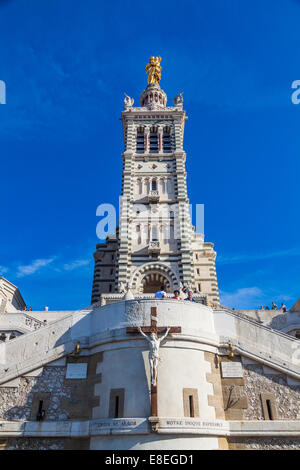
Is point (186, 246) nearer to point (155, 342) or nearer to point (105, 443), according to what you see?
point (155, 342)

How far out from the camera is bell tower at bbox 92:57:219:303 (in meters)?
30.2

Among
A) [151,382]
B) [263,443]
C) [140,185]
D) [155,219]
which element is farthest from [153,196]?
[263,443]

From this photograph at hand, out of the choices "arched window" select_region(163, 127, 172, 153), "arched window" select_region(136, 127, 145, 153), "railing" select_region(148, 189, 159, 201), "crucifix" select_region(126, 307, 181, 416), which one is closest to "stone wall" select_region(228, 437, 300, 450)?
"crucifix" select_region(126, 307, 181, 416)

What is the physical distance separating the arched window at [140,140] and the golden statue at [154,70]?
13.1 metres

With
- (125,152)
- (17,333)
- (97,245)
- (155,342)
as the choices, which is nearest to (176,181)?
(125,152)

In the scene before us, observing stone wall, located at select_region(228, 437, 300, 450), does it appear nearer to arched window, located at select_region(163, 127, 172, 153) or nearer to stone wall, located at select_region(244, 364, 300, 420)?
stone wall, located at select_region(244, 364, 300, 420)

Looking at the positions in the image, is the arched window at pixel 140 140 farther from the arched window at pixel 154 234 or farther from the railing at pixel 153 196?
the arched window at pixel 154 234

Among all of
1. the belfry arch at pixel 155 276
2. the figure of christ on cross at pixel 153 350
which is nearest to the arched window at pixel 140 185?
the belfry arch at pixel 155 276

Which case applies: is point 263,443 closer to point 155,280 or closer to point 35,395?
point 35,395

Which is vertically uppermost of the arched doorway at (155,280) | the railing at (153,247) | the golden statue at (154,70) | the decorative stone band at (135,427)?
the golden statue at (154,70)

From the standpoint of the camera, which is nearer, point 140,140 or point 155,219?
point 155,219

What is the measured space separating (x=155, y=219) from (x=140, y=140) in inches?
460

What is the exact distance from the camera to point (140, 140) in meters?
39.5

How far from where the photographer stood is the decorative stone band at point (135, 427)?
1104 cm
